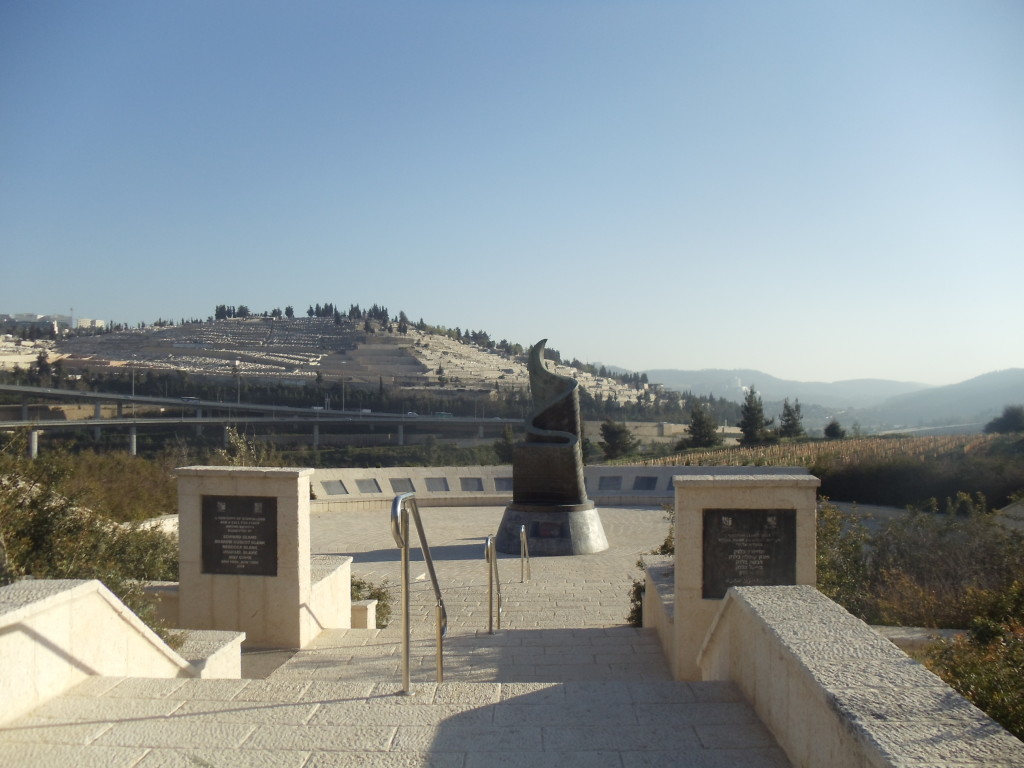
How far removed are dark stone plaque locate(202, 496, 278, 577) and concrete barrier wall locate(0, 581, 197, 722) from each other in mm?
2012

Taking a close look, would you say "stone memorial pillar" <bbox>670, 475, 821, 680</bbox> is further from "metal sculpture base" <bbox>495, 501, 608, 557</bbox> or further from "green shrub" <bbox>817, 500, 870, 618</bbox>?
"metal sculpture base" <bbox>495, 501, 608, 557</bbox>

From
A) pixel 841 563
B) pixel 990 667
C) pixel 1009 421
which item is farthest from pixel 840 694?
pixel 1009 421

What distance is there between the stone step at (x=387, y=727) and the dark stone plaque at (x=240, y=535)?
265 cm

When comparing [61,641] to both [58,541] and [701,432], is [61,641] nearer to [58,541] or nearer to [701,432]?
[58,541]

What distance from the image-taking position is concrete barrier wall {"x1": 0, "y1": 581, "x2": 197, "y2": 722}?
→ 323cm

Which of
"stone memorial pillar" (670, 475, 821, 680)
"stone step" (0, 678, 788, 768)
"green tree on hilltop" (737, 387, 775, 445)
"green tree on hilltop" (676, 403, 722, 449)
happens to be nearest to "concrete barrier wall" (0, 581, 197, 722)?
"stone step" (0, 678, 788, 768)

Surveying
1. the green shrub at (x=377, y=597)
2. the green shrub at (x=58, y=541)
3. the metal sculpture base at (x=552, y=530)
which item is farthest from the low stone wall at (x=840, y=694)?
the metal sculpture base at (x=552, y=530)

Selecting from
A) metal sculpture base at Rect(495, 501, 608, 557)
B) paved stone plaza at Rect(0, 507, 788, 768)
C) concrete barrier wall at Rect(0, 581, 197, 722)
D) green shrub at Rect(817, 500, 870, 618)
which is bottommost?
metal sculpture base at Rect(495, 501, 608, 557)

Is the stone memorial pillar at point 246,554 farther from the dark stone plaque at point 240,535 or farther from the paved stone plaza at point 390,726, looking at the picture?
the paved stone plaza at point 390,726

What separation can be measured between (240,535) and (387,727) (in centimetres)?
366

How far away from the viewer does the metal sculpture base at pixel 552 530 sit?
14.5 metres

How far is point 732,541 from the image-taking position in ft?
19.0

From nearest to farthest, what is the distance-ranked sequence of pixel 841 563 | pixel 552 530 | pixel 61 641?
1. pixel 61 641
2. pixel 841 563
3. pixel 552 530

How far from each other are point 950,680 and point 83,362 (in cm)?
10163
